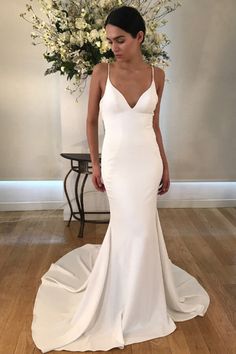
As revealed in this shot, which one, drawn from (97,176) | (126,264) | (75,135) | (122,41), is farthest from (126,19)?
(75,135)

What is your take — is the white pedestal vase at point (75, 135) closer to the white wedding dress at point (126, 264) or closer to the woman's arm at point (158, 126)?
the woman's arm at point (158, 126)

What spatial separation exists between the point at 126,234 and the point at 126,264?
17 cm

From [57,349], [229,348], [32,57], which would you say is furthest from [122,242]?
[32,57]

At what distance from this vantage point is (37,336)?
5.96 feet

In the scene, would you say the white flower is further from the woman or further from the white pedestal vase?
the white pedestal vase

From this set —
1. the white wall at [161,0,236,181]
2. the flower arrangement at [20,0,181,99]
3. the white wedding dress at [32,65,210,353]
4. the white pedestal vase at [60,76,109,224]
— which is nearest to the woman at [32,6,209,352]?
the white wedding dress at [32,65,210,353]

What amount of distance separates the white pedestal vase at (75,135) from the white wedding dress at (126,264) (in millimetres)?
1371

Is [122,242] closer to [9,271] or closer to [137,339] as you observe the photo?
[137,339]

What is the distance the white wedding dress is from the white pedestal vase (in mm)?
1371

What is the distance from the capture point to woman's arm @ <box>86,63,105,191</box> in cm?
174

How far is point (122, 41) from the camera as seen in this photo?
1.59 m

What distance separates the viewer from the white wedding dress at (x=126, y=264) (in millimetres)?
1746

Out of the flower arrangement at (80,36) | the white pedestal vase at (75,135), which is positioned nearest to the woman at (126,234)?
the flower arrangement at (80,36)

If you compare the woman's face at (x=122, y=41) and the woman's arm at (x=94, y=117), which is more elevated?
the woman's face at (x=122, y=41)
